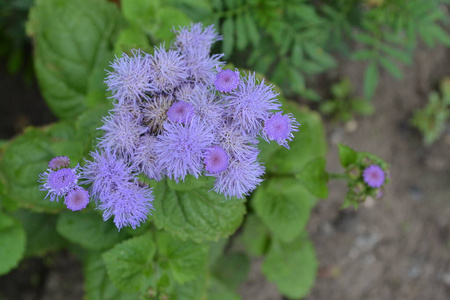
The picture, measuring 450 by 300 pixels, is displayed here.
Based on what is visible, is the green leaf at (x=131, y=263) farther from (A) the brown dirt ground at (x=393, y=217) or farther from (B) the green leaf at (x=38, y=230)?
(A) the brown dirt ground at (x=393, y=217)

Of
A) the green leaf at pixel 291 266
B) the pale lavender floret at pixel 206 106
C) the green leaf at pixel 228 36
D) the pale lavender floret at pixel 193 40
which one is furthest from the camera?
the green leaf at pixel 291 266

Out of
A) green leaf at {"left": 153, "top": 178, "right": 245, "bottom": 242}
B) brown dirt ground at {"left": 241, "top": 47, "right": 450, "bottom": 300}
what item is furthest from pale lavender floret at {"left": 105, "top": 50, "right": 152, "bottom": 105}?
brown dirt ground at {"left": 241, "top": 47, "right": 450, "bottom": 300}

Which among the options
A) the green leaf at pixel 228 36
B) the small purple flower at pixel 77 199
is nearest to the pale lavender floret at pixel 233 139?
the small purple flower at pixel 77 199

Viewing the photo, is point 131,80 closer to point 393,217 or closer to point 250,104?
point 250,104

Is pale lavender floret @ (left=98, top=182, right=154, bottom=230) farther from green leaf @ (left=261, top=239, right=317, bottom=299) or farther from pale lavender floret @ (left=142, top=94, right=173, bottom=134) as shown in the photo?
green leaf @ (left=261, top=239, right=317, bottom=299)

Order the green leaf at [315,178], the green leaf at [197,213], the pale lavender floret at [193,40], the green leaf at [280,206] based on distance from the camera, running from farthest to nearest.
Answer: the green leaf at [280,206]
the green leaf at [315,178]
the green leaf at [197,213]
the pale lavender floret at [193,40]

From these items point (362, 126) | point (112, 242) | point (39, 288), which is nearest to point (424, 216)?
point (362, 126)
